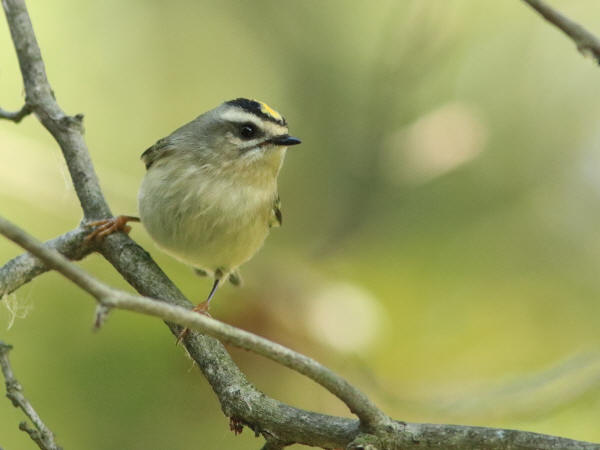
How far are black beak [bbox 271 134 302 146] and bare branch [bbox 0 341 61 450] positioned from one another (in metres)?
1.21

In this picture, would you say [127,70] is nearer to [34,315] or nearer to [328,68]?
[328,68]

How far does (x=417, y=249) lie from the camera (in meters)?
2.64

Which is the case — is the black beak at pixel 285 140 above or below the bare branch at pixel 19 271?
above

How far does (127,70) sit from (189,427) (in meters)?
1.50

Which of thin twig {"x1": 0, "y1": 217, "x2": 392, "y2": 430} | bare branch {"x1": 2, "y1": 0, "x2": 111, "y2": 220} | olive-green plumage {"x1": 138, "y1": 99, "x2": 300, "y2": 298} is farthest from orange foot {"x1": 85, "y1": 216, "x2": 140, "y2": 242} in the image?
thin twig {"x1": 0, "y1": 217, "x2": 392, "y2": 430}

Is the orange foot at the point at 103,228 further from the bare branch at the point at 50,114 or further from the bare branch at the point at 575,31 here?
the bare branch at the point at 575,31

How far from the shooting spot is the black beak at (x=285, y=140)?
8.18ft

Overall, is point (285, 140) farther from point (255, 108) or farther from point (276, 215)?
point (276, 215)

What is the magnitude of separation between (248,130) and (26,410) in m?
A: 1.39

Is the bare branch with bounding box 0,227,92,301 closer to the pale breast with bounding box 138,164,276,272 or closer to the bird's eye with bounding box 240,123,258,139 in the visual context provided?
the pale breast with bounding box 138,164,276,272

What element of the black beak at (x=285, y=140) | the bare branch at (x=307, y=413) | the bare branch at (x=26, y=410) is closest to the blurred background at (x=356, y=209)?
the black beak at (x=285, y=140)

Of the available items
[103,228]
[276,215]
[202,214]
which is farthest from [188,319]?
[276,215]

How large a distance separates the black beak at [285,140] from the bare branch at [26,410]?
3.96 ft

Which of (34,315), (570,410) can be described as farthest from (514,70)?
(34,315)
